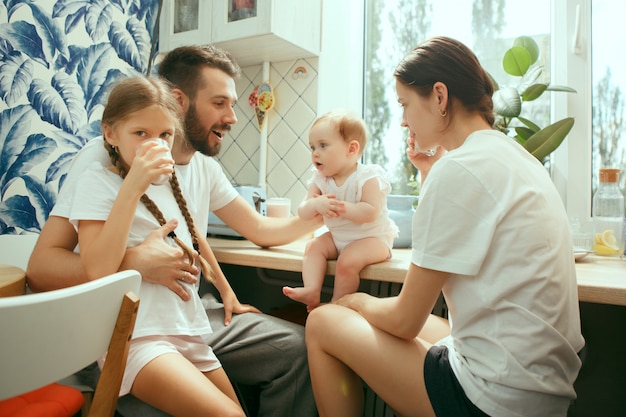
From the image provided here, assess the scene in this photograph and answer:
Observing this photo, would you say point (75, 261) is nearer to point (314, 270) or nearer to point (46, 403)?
point (46, 403)

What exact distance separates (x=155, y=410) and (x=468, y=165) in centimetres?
90

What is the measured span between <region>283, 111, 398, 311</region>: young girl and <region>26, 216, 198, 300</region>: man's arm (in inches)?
14.6

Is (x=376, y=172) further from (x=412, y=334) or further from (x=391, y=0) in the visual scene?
(x=391, y=0)

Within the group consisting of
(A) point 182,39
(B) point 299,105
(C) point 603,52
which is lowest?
(B) point 299,105

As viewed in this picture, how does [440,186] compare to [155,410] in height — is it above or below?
above

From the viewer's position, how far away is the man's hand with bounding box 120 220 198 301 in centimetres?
120

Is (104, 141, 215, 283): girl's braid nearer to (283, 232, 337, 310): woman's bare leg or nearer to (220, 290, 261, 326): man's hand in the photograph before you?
(220, 290, 261, 326): man's hand

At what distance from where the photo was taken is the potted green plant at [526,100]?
1799 mm

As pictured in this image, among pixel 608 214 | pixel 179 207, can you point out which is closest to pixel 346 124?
pixel 179 207

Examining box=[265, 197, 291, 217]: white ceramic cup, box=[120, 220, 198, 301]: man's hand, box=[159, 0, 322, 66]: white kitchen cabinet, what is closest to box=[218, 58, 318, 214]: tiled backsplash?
box=[159, 0, 322, 66]: white kitchen cabinet

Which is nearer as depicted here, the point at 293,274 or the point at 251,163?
the point at 293,274

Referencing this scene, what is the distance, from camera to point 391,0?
2.51 m

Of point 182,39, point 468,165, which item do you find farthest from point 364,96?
point 468,165

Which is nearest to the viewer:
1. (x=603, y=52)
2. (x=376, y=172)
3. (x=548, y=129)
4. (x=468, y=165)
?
(x=468, y=165)
